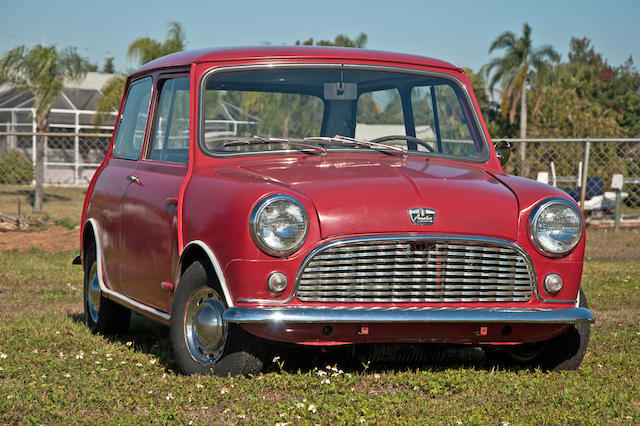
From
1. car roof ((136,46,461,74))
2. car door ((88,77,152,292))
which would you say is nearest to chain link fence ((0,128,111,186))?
car door ((88,77,152,292))

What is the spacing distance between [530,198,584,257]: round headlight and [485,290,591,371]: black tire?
427 mm

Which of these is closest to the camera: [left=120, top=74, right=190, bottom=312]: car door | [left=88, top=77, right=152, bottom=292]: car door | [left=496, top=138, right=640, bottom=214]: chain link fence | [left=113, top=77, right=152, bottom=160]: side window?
[left=120, top=74, right=190, bottom=312]: car door

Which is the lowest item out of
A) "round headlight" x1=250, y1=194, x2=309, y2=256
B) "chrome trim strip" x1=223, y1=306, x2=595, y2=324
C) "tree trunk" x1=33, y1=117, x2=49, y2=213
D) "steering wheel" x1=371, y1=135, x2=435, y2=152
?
"tree trunk" x1=33, y1=117, x2=49, y2=213

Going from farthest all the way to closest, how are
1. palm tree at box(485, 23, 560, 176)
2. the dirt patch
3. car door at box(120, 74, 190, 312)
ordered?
palm tree at box(485, 23, 560, 176) < the dirt patch < car door at box(120, 74, 190, 312)

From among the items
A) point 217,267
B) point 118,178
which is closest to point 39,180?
point 118,178

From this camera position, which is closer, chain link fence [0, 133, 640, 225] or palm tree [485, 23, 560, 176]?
chain link fence [0, 133, 640, 225]

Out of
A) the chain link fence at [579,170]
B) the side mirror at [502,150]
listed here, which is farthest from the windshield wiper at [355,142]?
the chain link fence at [579,170]

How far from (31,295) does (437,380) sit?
534cm

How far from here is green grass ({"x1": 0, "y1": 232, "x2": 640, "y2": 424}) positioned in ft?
14.1

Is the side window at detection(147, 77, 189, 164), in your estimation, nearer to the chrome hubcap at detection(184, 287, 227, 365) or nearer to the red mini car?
the red mini car

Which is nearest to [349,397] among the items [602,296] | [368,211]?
[368,211]

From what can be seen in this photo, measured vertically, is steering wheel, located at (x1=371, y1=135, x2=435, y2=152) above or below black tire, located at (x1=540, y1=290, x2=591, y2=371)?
above

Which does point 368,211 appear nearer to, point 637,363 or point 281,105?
point 281,105

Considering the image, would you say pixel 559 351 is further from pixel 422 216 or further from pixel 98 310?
pixel 98 310
